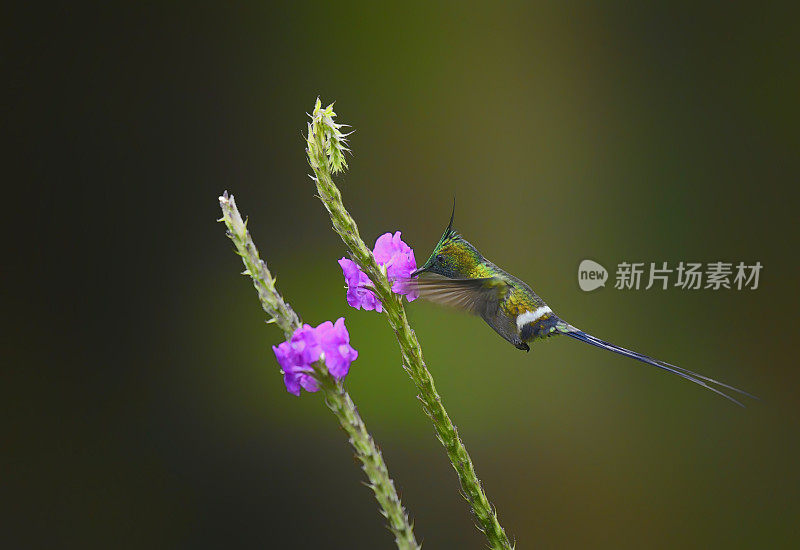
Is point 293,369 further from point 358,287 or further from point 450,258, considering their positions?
point 450,258

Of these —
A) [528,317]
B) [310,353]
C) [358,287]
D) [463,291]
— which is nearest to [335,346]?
[310,353]

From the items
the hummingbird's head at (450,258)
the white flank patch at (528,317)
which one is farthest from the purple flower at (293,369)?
the white flank patch at (528,317)

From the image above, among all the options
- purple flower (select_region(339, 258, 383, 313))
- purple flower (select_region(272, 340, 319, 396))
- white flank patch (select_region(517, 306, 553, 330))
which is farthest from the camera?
white flank patch (select_region(517, 306, 553, 330))

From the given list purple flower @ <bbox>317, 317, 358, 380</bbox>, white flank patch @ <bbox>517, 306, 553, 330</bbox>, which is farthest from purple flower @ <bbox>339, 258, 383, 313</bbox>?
white flank patch @ <bbox>517, 306, 553, 330</bbox>

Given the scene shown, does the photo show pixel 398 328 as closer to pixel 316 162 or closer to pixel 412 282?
pixel 412 282

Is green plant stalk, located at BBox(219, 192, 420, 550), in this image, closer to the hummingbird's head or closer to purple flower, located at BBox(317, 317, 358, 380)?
purple flower, located at BBox(317, 317, 358, 380)

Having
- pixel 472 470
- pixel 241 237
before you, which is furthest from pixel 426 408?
pixel 241 237
